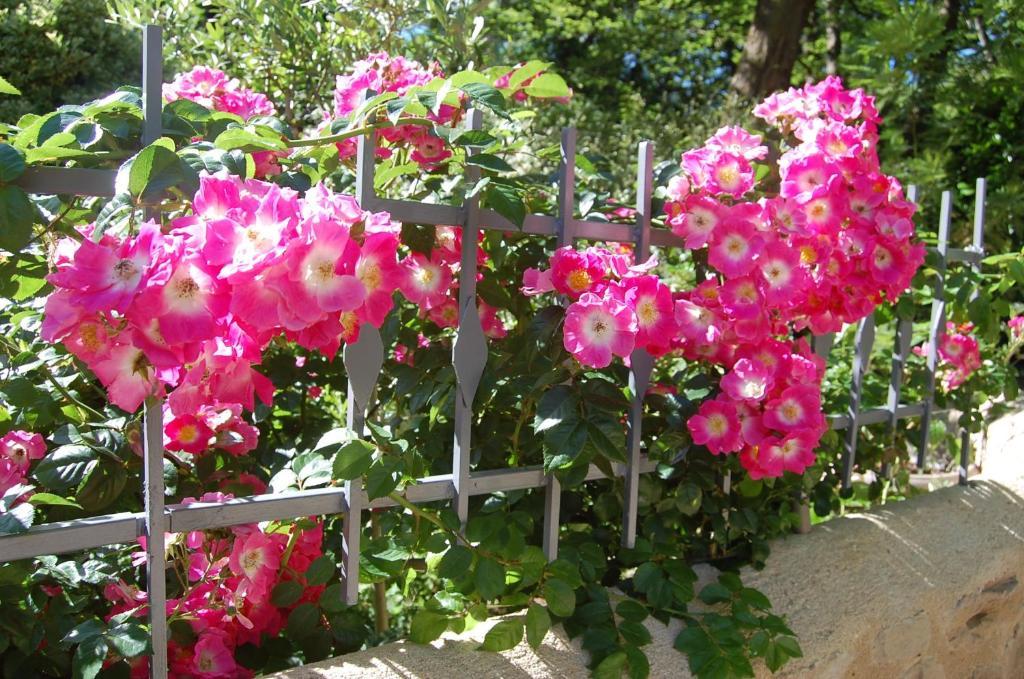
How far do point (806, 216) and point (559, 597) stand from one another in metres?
0.83

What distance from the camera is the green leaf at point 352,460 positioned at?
1202mm

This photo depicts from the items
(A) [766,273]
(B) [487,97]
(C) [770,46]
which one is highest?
(C) [770,46]

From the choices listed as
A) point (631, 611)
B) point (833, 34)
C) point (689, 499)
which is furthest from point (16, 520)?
point (833, 34)

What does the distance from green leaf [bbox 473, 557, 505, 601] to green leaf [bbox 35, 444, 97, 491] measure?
21.9 inches

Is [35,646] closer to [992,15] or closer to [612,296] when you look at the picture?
[612,296]

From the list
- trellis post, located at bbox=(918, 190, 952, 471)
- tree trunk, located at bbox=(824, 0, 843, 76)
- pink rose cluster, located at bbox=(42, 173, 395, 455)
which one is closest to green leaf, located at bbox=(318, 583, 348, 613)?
pink rose cluster, located at bbox=(42, 173, 395, 455)

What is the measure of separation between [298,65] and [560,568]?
70.8 inches

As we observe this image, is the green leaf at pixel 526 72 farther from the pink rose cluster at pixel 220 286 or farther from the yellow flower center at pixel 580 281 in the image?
the pink rose cluster at pixel 220 286

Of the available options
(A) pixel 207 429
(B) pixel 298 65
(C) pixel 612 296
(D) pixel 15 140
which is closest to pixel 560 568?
(C) pixel 612 296

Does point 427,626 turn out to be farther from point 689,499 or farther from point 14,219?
point 14,219

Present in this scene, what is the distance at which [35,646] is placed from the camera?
117cm

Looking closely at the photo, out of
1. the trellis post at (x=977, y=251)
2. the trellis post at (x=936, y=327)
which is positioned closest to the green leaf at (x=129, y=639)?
the trellis post at (x=936, y=327)

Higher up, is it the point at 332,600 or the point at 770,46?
the point at 770,46

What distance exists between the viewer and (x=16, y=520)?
1.06 m
